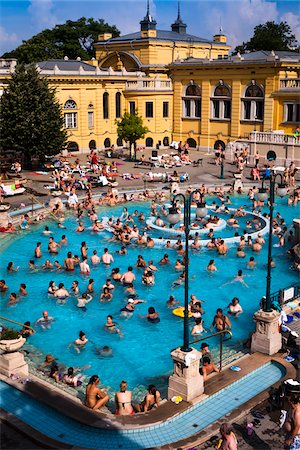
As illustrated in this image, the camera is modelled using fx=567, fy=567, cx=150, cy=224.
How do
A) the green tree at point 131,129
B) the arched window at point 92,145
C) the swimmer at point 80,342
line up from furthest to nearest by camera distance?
1. the arched window at point 92,145
2. the green tree at point 131,129
3. the swimmer at point 80,342

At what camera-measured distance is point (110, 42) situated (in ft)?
202

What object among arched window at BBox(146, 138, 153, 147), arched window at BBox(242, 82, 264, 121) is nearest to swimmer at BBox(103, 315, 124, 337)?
arched window at BBox(242, 82, 264, 121)

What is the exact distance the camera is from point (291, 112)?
157ft

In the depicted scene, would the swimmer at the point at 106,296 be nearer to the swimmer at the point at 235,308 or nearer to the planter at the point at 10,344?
the swimmer at the point at 235,308

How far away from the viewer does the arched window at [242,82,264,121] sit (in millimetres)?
49406

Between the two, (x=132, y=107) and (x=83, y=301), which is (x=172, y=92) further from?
(x=83, y=301)

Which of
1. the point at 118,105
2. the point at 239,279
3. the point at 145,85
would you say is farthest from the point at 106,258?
the point at 145,85

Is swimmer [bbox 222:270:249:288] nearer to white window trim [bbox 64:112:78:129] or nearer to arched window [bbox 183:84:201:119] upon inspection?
white window trim [bbox 64:112:78:129]

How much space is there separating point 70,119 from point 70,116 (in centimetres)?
27

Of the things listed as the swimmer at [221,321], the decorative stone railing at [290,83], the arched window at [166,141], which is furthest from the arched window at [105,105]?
the swimmer at [221,321]

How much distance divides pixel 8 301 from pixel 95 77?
1370 inches

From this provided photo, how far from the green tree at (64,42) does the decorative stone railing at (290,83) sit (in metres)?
Result: 41.7

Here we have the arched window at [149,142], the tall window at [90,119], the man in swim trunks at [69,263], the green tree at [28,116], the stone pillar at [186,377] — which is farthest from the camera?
the arched window at [149,142]

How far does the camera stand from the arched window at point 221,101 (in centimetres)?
5172
